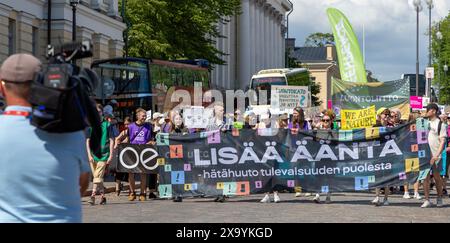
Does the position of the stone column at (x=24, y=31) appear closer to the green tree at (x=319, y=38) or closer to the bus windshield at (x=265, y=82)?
the bus windshield at (x=265, y=82)

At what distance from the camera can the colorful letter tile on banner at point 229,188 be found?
17688mm

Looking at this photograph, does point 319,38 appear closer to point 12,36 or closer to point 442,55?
point 442,55

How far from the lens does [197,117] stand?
70.9 ft

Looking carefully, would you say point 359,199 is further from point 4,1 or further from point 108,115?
point 4,1

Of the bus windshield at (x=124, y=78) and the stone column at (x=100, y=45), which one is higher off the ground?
the stone column at (x=100, y=45)

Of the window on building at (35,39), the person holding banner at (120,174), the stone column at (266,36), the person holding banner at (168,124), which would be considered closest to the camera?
→ the person holding banner at (120,174)

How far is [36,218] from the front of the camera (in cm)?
461

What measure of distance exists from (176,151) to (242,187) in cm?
144

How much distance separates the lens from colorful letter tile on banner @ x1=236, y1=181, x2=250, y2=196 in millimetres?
17625

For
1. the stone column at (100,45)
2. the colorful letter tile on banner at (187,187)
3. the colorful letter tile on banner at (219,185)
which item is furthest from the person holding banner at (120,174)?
the stone column at (100,45)

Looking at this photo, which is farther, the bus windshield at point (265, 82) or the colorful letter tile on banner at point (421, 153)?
the bus windshield at point (265, 82)

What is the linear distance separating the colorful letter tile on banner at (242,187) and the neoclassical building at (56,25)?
16933 mm

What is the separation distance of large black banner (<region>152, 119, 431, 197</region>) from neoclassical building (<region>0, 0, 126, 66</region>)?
54.3 ft

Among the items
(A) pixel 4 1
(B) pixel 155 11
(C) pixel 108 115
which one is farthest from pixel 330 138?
(B) pixel 155 11
